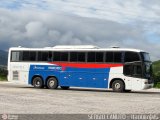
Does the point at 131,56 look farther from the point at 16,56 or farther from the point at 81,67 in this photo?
the point at 16,56

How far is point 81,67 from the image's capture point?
31016 millimetres

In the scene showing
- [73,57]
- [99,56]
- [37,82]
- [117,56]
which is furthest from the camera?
[37,82]

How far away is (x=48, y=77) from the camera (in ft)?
108

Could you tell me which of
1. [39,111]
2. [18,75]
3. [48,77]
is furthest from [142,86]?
[39,111]

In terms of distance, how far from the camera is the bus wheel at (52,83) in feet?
106

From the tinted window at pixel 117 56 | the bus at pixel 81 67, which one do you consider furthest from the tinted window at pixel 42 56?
the tinted window at pixel 117 56

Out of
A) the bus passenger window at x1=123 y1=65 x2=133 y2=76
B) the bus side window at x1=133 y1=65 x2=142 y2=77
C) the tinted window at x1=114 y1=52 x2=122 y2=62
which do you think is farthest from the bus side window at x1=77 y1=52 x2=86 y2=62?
the bus side window at x1=133 y1=65 x2=142 y2=77

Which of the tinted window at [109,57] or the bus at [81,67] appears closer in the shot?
the bus at [81,67]

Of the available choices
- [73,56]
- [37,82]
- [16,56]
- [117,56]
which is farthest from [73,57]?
[16,56]

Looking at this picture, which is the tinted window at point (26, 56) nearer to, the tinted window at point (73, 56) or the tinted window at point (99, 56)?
the tinted window at point (73, 56)

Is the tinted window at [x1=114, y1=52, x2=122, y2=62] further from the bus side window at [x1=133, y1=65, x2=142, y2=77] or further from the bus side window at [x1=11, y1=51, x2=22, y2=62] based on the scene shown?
the bus side window at [x1=11, y1=51, x2=22, y2=62]

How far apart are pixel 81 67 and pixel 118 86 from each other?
299 centimetres

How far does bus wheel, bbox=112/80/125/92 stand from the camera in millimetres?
30047

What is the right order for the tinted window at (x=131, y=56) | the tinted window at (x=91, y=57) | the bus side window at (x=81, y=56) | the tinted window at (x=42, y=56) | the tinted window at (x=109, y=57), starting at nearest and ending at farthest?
1. the tinted window at (x=131, y=56)
2. the tinted window at (x=109, y=57)
3. the tinted window at (x=91, y=57)
4. the bus side window at (x=81, y=56)
5. the tinted window at (x=42, y=56)
